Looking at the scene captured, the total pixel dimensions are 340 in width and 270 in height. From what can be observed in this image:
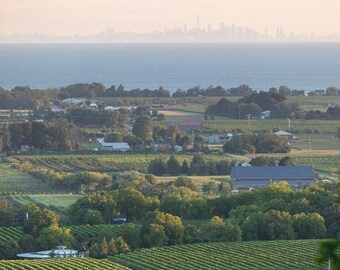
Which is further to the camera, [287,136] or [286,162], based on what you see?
[287,136]

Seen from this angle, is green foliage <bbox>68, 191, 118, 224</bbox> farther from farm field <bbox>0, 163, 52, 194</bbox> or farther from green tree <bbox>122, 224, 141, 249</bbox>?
farm field <bbox>0, 163, 52, 194</bbox>

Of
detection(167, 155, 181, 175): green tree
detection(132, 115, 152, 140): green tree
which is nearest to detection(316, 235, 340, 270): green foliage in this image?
detection(167, 155, 181, 175): green tree

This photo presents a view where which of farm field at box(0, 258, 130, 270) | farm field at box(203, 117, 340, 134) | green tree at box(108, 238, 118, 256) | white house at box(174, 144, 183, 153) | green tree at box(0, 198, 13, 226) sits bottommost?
farm field at box(203, 117, 340, 134)

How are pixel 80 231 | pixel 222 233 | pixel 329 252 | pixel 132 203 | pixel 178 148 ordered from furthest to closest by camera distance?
pixel 178 148, pixel 132 203, pixel 80 231, pixel 222 233, pixel 329 252

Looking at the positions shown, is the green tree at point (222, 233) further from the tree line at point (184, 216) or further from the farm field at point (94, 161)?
the farm field at point (94, 161)

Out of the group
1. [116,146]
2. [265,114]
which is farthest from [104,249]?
[265,114]

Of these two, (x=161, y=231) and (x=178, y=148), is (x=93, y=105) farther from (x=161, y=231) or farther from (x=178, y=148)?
(x=161, y=231)

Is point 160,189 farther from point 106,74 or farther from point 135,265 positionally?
point 106,74
